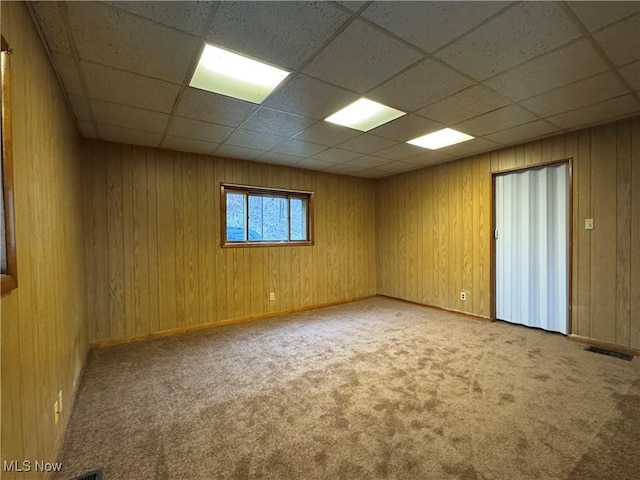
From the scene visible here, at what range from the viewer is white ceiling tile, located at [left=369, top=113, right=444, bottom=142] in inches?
113

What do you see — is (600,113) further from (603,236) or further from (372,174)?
(372,174)

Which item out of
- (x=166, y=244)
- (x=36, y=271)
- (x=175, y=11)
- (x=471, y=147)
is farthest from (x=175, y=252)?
(x=471, y=147)

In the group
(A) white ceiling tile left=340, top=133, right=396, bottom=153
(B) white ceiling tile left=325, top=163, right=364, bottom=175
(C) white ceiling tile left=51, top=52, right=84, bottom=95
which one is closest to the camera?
(C) white ceiling tile left=51, top=52, right=84, bottom=95

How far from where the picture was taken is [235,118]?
2.78 metres

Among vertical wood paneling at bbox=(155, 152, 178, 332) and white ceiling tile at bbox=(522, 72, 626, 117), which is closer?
white ceiling tile at bbox=(522, 72, 626, 117)

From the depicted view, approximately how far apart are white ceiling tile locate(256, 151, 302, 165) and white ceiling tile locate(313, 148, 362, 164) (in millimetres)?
341

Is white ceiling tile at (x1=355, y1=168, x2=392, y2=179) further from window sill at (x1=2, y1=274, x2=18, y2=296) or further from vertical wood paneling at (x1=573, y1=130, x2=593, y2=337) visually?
window sill at (x1=2, y1=274, x2=18, y2=296)

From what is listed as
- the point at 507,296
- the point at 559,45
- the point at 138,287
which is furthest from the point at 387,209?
the point at 138,287

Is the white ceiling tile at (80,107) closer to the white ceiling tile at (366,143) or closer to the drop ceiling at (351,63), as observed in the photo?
the drop ceiling at (351,63)

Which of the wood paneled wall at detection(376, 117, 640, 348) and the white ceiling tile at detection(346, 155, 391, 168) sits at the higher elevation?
the white ceiling tile at detection(346, 155, 391, 168)

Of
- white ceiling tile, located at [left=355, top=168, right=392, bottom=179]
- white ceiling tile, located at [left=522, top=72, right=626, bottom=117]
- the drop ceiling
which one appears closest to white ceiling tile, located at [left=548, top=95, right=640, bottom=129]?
the drop ceiling

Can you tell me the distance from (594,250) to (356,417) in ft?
10.3

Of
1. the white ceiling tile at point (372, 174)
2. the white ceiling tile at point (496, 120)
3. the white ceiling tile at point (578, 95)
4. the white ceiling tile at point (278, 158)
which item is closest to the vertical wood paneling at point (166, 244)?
the white ceiling tile at point (278, 158)

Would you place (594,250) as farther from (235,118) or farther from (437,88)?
(235,118)
